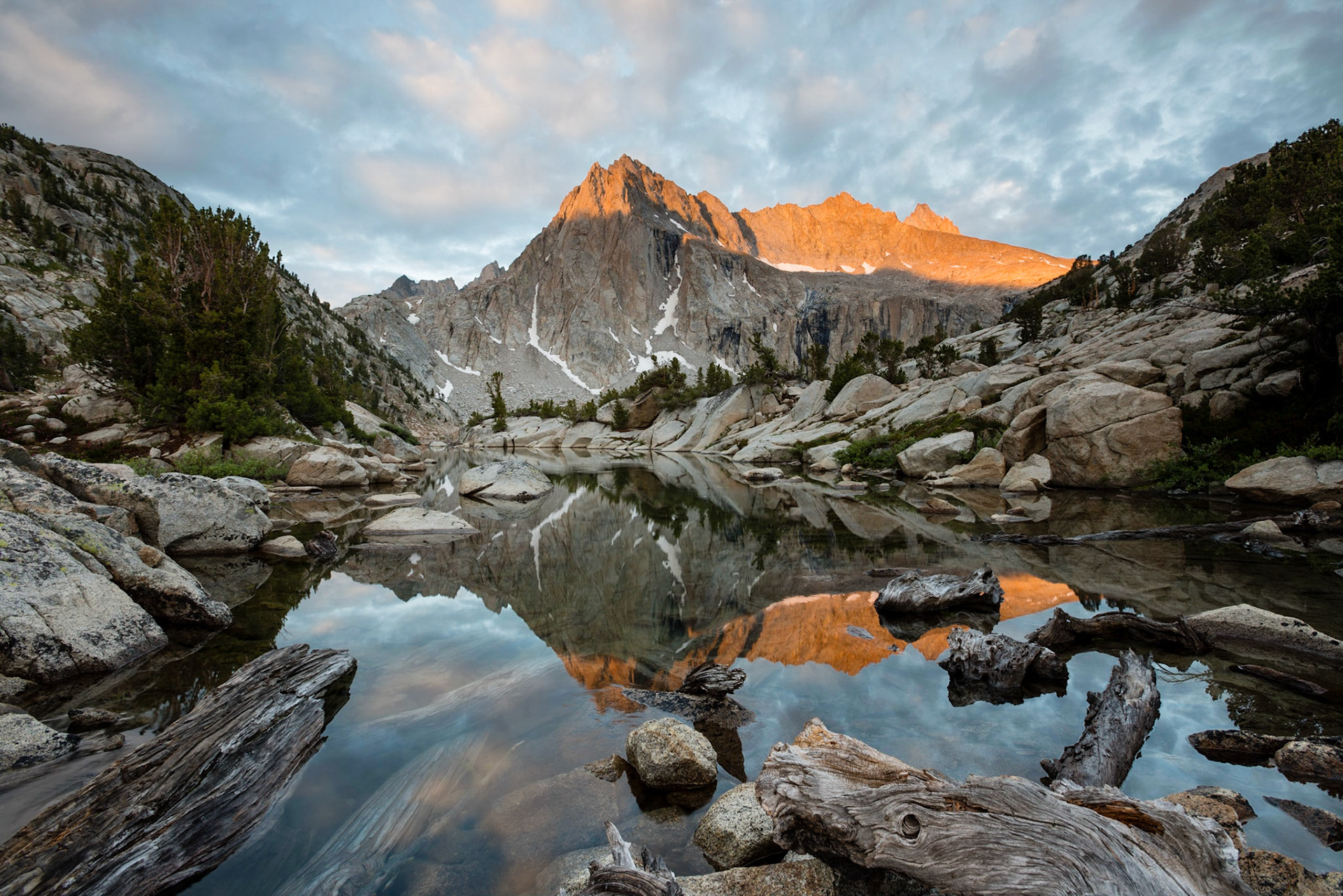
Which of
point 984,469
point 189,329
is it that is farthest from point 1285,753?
point 189,329

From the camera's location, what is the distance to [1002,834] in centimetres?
242

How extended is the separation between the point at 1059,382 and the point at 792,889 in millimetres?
25150

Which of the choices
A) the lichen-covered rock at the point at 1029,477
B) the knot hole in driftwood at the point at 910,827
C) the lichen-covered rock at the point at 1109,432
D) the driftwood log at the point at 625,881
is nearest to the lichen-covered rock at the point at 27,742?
the driftwood log at the point at 625,881

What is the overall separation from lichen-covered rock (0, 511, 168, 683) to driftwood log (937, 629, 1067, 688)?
9489 millimetres

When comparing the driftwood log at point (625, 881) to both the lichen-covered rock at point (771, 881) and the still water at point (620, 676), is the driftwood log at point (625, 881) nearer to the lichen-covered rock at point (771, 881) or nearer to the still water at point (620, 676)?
the lichen-covered rock at point (771, 881)

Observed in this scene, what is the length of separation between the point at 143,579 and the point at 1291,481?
2306cm

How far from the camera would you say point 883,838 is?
2605mm

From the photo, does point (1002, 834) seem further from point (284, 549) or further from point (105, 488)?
point (105, 488)

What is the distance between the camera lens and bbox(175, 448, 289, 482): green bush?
17.7 meters

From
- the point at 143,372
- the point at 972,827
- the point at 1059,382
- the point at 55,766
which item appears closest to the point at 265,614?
the point at 55,766

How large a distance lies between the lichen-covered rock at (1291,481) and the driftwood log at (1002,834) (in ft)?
52.1

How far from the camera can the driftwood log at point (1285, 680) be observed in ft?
16.1

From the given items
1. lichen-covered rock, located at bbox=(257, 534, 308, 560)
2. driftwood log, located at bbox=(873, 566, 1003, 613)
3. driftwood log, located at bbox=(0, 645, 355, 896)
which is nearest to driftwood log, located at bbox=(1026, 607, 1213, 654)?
driftwood log, located at bbox=(873, 566, 1003, 613)

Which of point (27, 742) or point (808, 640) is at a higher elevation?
point (27, 742)
